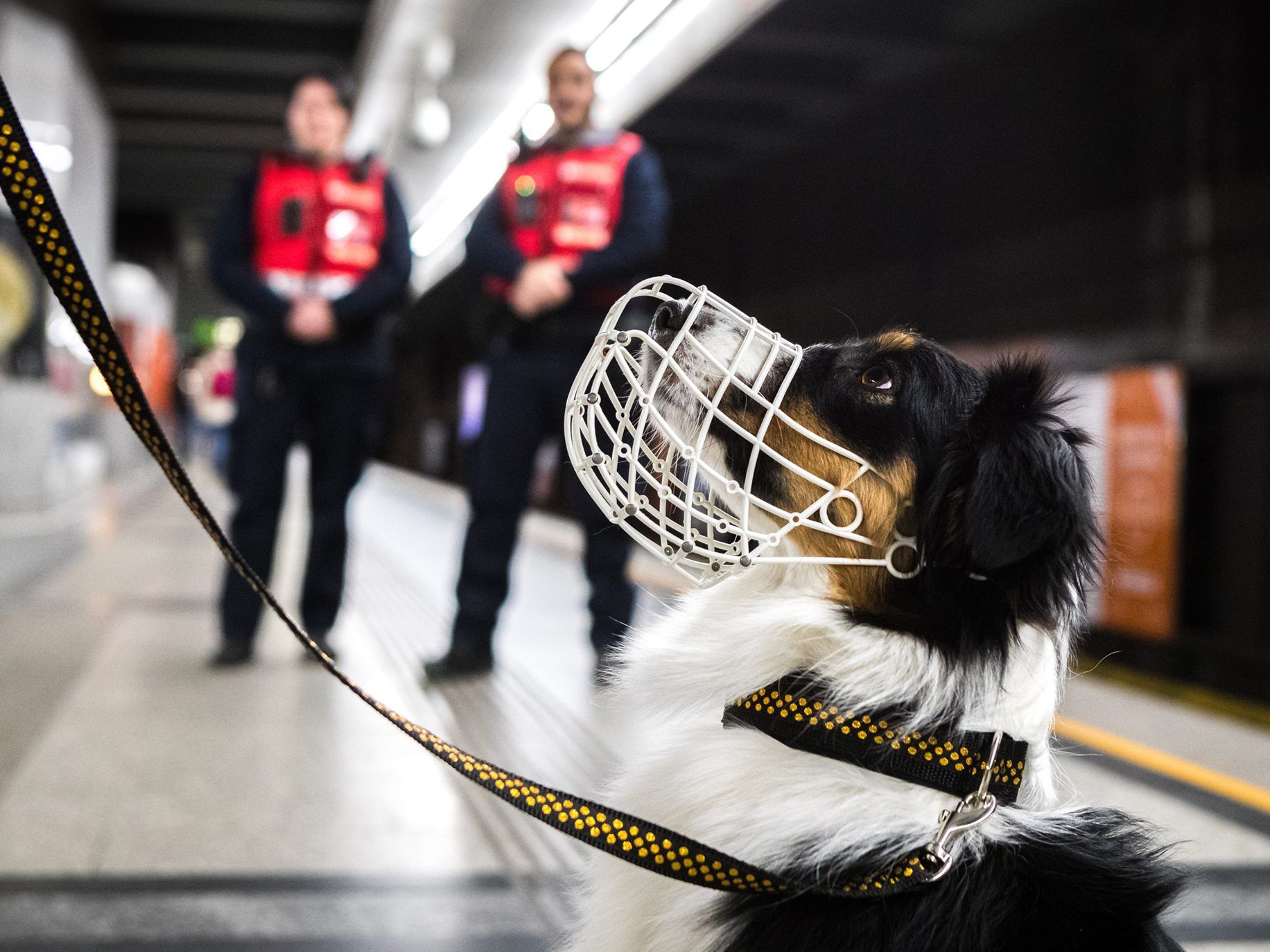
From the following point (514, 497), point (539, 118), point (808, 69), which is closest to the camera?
point (514, 497)

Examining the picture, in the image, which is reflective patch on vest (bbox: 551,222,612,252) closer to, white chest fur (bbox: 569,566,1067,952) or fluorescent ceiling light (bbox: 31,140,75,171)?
white chest fur (bbox: 569,566,1067,952)

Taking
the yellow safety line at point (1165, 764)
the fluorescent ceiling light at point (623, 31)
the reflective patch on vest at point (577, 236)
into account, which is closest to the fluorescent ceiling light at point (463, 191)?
the fluorescent ceiling light at point (623, 31)

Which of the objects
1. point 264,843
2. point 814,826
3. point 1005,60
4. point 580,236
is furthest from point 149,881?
point 1005,60

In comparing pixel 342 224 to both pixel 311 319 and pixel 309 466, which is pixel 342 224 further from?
pixel 309 466

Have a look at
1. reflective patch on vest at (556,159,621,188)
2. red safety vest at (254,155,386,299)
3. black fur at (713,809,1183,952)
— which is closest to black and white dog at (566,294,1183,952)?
black fur at (713,809,1183,952)

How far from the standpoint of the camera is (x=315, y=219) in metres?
3.94

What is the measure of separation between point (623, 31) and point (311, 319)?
345cm

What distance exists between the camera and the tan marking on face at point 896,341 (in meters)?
1.34

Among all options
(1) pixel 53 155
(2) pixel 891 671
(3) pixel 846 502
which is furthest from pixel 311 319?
(1) pixel 53 155

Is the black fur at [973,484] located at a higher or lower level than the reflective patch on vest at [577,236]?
lower

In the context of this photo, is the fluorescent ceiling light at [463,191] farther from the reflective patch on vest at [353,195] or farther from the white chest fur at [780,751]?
the white chest fur at [780,751]

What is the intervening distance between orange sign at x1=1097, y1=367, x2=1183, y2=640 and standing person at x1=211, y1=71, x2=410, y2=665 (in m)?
3.15

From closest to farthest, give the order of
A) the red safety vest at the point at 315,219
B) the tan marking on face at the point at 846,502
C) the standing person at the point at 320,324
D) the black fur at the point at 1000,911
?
1. the black fur at the point at 1000,911
2. the tan marking on face at the point at 846,502
3. the standing person at the point at 320,324
4. the red safety vest at the point at 315,219

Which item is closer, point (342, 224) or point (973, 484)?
point (973, 484)
